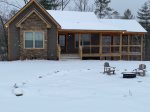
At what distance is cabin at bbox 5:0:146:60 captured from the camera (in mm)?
28516

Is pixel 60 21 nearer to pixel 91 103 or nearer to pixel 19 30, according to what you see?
pixel 19 30

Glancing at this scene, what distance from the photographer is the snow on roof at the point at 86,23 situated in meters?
31.1

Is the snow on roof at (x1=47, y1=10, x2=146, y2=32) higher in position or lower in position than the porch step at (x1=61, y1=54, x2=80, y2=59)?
higher

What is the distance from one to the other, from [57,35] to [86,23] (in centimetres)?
415

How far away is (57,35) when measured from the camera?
96.3 feet

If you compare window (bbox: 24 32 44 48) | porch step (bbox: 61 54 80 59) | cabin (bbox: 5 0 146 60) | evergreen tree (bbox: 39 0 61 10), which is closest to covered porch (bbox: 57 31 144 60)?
cabin (bbox: 5 0 146 60)

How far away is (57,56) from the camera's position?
2906 cm

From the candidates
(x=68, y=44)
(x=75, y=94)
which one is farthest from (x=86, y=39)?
(x=75, y=94)

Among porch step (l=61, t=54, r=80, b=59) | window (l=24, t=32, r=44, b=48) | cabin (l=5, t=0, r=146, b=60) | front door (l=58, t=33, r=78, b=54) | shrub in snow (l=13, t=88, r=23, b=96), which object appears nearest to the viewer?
shrub in snow (l=13, t=88, r=23, b=96)

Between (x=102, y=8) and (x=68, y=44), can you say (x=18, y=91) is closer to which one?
(x=68, y=44)

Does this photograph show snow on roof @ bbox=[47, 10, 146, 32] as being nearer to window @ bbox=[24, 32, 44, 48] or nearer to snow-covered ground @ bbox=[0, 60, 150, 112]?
window @ bbox=[24, 32, 44, 48]

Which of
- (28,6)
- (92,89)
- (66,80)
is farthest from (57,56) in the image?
(92,89)

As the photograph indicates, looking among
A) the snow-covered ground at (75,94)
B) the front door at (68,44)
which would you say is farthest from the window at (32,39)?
the snow-covered ground at (75,94)

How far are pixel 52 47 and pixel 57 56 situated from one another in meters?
0.86
